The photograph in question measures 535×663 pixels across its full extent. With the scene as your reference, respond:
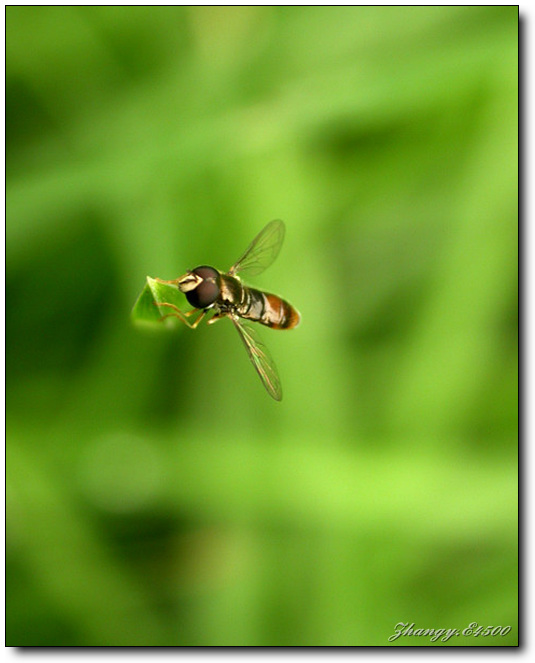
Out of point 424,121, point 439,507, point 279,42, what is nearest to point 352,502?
point 439,507

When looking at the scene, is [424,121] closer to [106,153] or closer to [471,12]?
[471,12]

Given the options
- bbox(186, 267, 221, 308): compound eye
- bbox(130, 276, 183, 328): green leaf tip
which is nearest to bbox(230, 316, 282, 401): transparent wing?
bbox(186, 267, 221, 308): compound eye

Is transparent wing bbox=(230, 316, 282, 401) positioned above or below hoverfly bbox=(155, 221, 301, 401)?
below

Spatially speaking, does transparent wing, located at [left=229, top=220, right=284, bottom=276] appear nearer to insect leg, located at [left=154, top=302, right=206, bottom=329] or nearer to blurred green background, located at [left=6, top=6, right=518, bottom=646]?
blurred green background, located at [left=6, top=6, right=518, bottom=646]

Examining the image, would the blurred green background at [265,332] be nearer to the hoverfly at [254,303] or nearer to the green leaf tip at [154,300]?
the hoverfly at [254,303]

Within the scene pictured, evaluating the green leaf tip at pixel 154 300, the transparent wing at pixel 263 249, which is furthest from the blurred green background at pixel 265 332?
the green leaf tip at pixel 154 300

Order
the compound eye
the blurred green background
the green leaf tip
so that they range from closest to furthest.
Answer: the green leaf tip
the compound eye
the blurred green background

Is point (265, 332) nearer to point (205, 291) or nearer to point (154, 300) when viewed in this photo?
point (205, 291)
